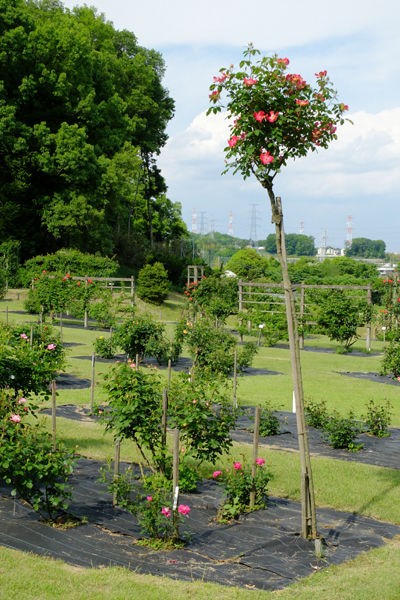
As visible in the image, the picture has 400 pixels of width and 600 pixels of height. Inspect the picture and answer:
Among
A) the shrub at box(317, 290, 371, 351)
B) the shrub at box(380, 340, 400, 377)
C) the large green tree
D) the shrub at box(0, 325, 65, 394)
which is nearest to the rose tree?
the shrub at box(0, 325, 65, 394)

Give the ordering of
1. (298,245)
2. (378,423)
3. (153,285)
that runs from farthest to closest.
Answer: (298,245) < (153,285) < (378,423)

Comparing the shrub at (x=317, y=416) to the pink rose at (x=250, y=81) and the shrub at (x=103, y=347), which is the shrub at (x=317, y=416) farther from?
the shrub at (x=103, y=347)

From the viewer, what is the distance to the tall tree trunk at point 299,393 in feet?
23.2

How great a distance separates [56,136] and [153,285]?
8.28 meters

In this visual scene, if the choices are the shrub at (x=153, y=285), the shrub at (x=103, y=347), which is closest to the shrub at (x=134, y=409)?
the shrub at (x=103, y=347)

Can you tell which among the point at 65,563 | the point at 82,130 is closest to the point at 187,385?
the point at 65,563

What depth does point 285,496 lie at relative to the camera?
353 inches

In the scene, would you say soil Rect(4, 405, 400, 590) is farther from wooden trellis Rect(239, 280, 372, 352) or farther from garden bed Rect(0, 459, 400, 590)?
wooden trellis Rect(239, 280, 372, 352)

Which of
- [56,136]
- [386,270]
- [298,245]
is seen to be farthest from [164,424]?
[298,245]

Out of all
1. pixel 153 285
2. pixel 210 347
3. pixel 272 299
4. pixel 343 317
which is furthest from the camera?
pixel 153 285

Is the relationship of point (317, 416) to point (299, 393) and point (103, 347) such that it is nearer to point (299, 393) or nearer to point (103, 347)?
point (299, 393)

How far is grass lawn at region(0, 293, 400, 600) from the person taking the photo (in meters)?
6.00

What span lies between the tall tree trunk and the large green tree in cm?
3091

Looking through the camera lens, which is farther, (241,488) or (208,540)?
(241,488)
